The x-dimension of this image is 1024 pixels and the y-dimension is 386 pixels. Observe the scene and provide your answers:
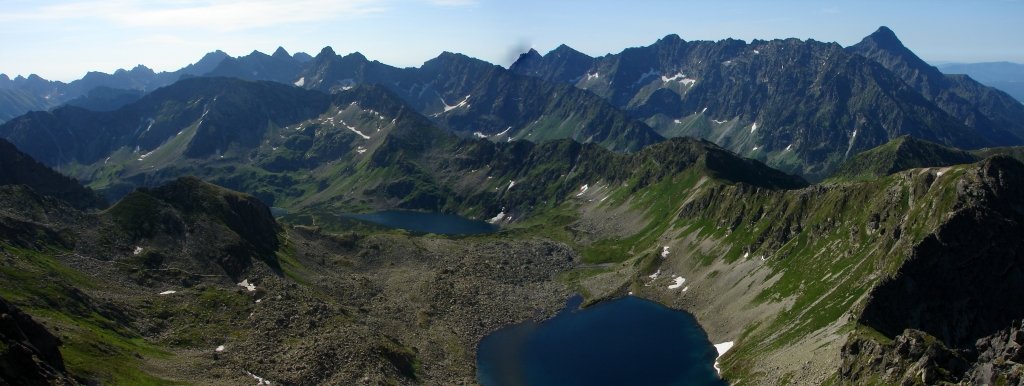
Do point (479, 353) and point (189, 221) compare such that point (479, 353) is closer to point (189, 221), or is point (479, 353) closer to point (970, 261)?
point (189, 221)

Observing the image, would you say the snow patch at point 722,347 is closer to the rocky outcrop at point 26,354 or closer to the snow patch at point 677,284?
the snow patch at point 677,284

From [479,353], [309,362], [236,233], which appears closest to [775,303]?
[479,353]

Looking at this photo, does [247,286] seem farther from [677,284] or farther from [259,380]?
[677,284]

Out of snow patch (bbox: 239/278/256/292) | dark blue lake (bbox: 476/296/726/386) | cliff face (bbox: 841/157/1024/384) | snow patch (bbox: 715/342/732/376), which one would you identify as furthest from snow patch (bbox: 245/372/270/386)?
cliff face (bbox: 841/157/1024/384)

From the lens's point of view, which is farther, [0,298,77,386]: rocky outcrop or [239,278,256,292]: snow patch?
[239,278,256,292]: snow patch

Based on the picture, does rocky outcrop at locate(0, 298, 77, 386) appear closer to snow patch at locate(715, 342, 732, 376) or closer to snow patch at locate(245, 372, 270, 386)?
snow patch at locate(245, 372, 270, 386)

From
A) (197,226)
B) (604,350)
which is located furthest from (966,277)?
(197,226)

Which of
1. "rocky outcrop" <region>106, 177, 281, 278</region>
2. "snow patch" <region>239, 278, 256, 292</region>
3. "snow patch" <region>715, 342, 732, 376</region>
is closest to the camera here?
"snow patch" <region>715, 342, 732, 376</region>

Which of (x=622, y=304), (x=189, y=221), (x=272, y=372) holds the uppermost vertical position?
(x=189, y=221)
